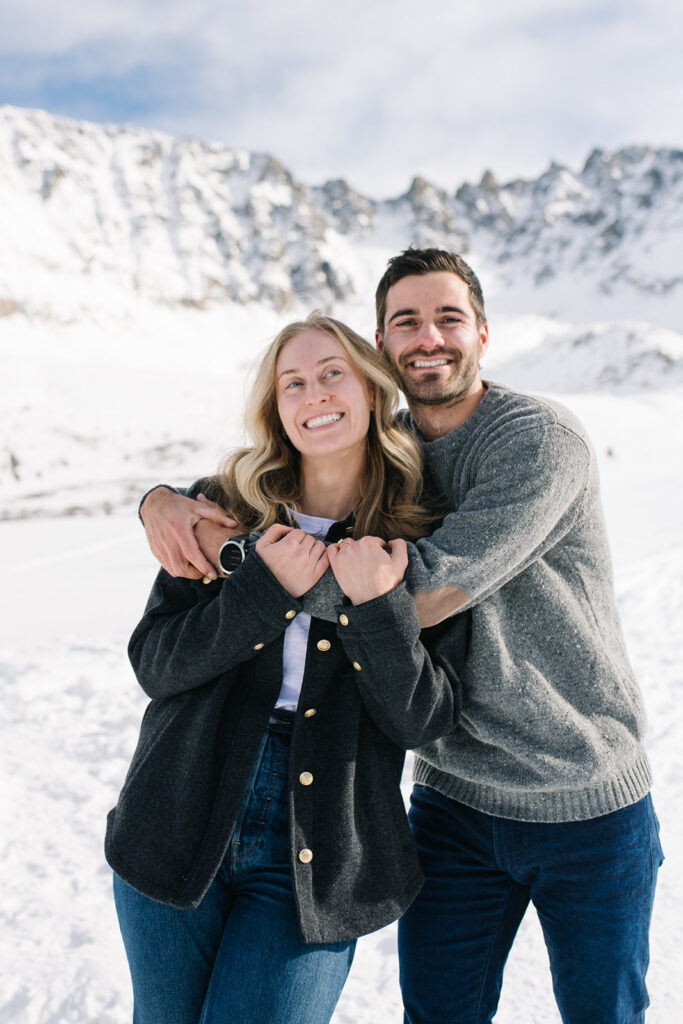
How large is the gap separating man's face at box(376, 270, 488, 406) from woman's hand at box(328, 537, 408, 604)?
0.73 metres

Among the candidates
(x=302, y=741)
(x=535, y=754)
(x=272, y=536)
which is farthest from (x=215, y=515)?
(x=535, y=754)

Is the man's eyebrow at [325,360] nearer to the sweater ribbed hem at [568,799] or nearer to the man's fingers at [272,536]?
the man's fingers at [272,536]

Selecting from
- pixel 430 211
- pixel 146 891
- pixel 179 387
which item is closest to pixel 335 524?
pixel 146 891

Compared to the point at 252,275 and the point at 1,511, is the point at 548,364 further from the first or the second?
the point at 1,511

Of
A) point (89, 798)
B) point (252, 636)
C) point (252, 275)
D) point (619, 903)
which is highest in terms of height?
point (252, 275)

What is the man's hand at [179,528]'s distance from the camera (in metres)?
2.16

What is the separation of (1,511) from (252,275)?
8211 cm

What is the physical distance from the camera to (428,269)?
2.56m

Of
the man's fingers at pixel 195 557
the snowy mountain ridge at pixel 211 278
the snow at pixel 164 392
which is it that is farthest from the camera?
the snowy mountain ridge at pixel 211 278

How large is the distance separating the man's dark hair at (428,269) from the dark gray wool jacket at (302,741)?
121cm

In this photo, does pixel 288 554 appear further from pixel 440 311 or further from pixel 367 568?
pixel 440 311

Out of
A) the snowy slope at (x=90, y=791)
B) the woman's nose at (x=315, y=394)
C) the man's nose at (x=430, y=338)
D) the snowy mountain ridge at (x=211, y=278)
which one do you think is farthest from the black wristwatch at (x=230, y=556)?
the snowy mountain ridge at (x=211, y=278)

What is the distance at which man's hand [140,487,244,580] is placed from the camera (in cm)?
216

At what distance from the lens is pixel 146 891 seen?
1854 millimetres
